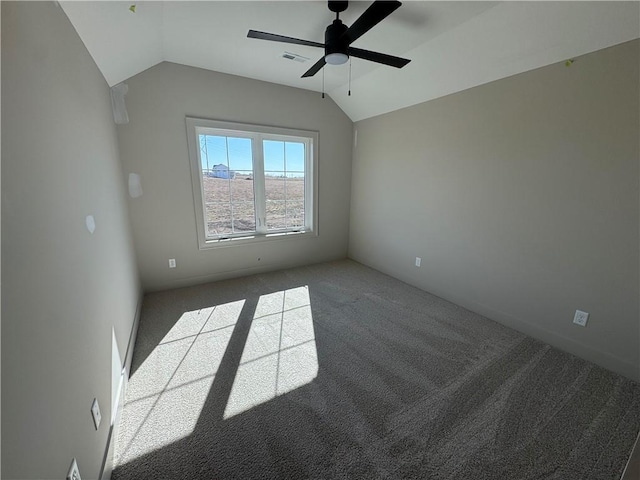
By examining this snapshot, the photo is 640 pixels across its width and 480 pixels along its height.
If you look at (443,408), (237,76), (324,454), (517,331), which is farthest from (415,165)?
(324,454)

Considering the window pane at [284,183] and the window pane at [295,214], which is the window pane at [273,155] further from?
the window pane at [295,214]

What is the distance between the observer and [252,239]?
145 inches

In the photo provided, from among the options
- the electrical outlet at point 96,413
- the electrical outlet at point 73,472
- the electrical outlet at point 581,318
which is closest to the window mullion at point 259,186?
the electrical outlet at point 96,413

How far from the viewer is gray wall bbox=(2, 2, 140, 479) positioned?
74 centimetres

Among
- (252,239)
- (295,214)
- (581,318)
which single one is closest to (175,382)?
(252,239)

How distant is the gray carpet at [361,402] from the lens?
1.34 meters

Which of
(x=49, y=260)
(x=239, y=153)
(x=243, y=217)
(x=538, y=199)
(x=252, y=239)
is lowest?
(x=252, y=239)

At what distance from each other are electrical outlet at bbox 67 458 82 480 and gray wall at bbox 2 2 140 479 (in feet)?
0.11

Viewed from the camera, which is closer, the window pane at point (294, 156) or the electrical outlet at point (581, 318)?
the electrical outlet at point (581, 318)

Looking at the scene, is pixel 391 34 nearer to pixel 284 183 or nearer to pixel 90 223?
pixel 284 183

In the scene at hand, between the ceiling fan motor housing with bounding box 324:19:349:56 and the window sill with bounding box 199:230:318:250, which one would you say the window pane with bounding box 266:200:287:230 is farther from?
the ceiling fan motor housing with bounding box 324:19:349:56

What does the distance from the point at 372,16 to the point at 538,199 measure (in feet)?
6.62

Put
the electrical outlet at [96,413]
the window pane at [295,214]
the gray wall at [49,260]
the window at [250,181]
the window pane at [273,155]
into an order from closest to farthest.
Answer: the gray wall at [49,260]
the electrical outlet at [96,413]
the window at [250,181]
the window pane at [273,155]
the window pane at [295,214]

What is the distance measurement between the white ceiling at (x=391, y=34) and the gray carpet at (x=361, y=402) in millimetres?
2329
